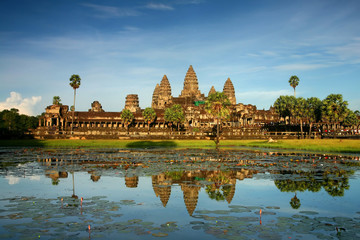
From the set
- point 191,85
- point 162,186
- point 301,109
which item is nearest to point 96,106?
point 191,85

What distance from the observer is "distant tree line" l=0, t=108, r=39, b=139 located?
222 ft

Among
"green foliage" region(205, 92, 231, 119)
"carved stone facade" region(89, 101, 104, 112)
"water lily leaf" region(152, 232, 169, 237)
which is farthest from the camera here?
"carved stone facade" region(89, 101, 104, 112)

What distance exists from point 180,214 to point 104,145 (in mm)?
45735

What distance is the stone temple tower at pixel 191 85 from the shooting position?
538ft

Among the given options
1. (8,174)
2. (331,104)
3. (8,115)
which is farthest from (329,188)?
(8,115)

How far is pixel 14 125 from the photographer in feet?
338

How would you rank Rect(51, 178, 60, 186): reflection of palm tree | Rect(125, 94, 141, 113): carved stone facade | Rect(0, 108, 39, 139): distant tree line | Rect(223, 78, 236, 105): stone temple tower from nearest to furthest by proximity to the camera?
Rect(51, 178, 60, 186): reflection of palm tree, Rect(0, 108, 39, 139): distant tree line, Rect(125, 94, 141, 113): carved stone facade, Rect(223, 78, 236, 105): stone temple tower

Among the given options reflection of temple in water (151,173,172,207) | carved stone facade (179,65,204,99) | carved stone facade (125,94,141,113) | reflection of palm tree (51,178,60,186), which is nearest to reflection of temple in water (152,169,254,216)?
reflection of temple in water (151,173,172,207)

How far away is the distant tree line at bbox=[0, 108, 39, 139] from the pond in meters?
46.2

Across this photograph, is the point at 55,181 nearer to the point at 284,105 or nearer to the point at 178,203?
the point at 178,203

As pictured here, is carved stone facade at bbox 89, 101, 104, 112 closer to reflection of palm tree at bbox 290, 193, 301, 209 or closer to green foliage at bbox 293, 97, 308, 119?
green foliage at bbox 293, 97, 308, 119

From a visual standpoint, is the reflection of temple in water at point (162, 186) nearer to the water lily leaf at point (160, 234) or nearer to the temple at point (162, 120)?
the water lily leaf at point (160, 234)

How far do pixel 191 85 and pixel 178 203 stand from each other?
15113 cm

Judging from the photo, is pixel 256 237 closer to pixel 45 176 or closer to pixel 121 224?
pixel 121 224
